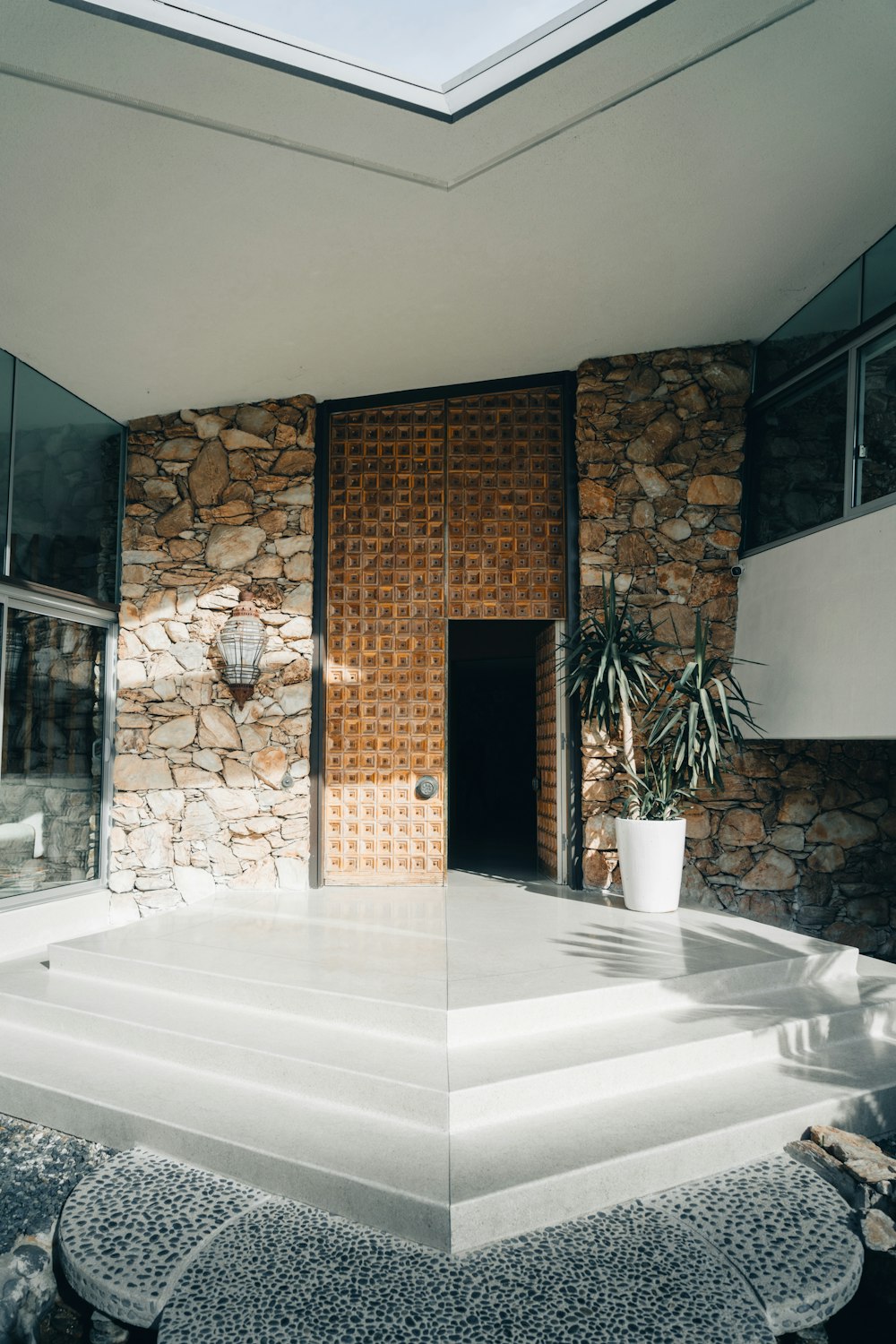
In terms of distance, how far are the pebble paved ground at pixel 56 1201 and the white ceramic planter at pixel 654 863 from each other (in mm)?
2049

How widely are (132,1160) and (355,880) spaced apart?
3.09m

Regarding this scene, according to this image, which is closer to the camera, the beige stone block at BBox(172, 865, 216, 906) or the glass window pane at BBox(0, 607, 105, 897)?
the glass window pane at BBox(0, 607, 105, 897)

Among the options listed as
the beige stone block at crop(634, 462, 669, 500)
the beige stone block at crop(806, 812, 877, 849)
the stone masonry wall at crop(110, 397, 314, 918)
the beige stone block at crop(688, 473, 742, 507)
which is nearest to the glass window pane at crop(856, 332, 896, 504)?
the beige stone block at crop(688, 473, 742, 507)

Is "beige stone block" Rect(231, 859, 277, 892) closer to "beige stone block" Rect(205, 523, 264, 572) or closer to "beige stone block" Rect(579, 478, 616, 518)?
"beige stone block" Rect(205, 523, 264, 572)

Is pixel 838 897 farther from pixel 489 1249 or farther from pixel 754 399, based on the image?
pixel 489 1249

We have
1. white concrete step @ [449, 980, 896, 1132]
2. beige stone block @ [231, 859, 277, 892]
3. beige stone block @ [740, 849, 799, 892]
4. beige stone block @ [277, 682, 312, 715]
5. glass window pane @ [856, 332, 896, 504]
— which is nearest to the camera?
white concrete step @ [449, 980, 896, 1132]

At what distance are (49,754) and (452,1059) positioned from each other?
3.60 m

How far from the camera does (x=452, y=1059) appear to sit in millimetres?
3076

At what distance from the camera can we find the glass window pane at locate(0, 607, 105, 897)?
16.8ft

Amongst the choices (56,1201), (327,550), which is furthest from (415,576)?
(56,1201)

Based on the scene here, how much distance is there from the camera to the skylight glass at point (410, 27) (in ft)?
10.4

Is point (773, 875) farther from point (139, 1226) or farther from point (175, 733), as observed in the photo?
point (139, 1226)

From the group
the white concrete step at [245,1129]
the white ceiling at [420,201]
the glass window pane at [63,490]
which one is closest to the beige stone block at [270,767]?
the glass window pane at [63,490]

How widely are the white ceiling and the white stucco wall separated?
1675 millimetres
